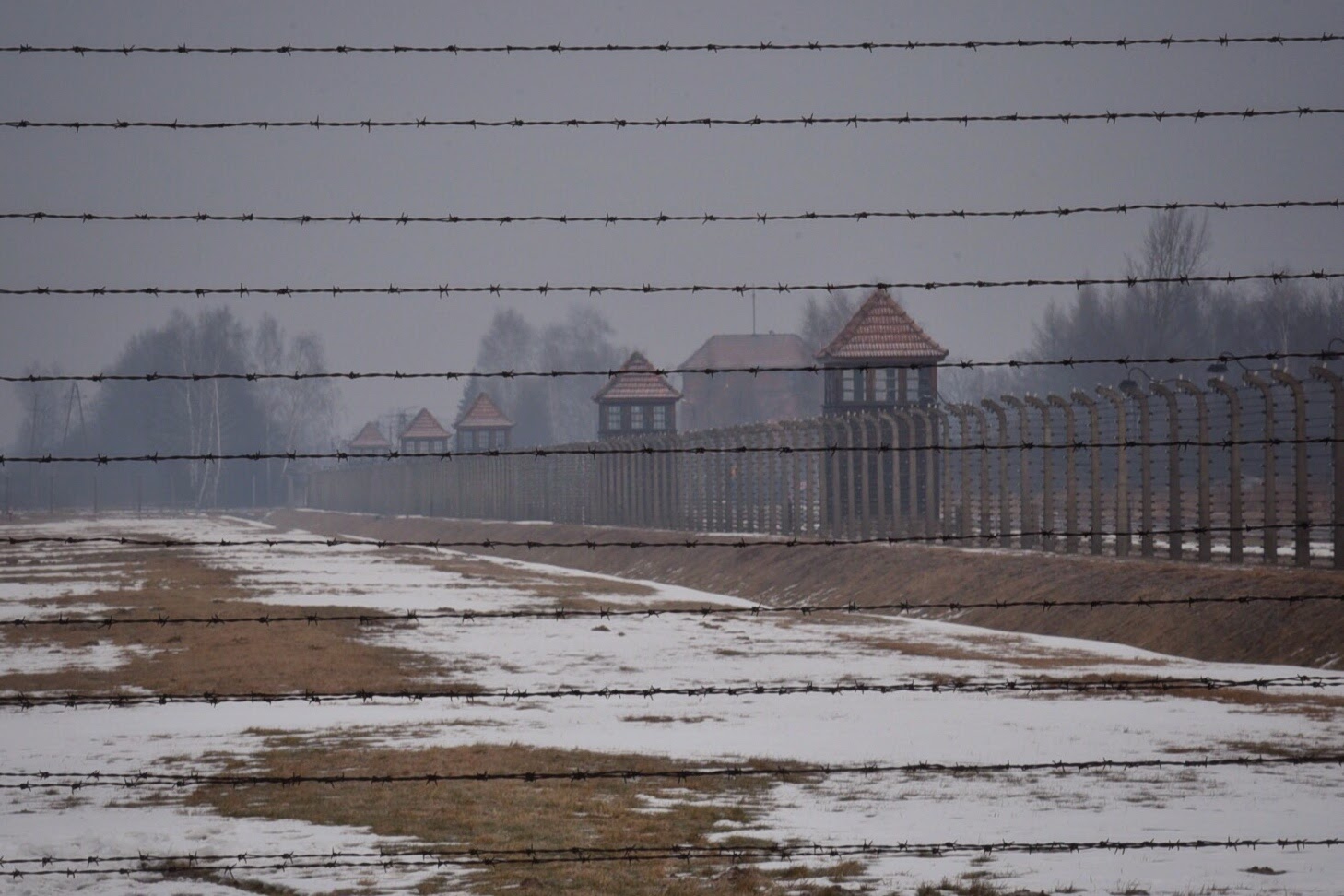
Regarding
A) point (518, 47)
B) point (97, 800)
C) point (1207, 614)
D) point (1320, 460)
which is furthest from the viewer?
point (1320, 460)

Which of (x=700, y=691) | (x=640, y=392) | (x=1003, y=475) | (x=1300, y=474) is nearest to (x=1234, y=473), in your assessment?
(x=1300, y=474)

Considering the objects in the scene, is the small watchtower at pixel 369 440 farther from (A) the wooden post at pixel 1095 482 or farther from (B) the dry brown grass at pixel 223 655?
(A) the wooden post at pixel 1095 482

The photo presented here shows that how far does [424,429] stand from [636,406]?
2476 inches

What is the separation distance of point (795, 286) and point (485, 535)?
212ft

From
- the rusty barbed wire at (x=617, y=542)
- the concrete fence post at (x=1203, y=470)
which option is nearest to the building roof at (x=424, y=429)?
the rusty barbed wire at (x=617, y=542)

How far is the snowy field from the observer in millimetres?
9953

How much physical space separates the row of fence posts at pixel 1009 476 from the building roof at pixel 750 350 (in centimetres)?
9263

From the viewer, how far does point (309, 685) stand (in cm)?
1927

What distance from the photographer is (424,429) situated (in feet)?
488

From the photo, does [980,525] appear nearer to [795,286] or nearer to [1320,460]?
[1320,460]

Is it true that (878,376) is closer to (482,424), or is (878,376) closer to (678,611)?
(678,611)

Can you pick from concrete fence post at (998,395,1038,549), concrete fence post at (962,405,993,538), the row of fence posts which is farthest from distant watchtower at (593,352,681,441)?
concrete fence post at (998,395,1038,549)

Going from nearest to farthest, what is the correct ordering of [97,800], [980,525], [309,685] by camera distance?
[97,800]
[309,685]
[980,525]

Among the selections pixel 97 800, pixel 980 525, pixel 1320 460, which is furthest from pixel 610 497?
pixel 97 800
